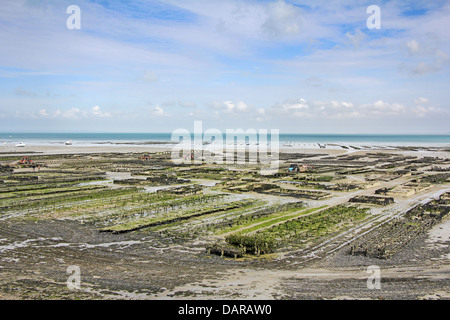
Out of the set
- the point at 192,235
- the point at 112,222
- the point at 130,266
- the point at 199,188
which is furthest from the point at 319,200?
the point at 130,266

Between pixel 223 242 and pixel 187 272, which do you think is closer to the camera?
pixel 187 272

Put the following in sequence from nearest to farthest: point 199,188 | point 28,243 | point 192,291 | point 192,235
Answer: point 192,291, point 28,243, point 192,235, point 199,188

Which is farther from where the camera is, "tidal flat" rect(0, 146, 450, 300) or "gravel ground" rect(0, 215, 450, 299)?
"tidal flat" rect(0, 146, 450, 300)

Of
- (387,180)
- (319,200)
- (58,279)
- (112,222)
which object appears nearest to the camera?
(58,279)

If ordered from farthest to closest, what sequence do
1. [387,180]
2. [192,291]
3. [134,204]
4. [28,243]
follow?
1. [387,180]
2. [134,204]
3. [28,243]
4. [192,291]

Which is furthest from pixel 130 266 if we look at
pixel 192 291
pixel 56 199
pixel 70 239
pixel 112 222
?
pixel 56 199

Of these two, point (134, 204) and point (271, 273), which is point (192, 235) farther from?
point (134, 204)

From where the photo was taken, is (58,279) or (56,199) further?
(56,199)

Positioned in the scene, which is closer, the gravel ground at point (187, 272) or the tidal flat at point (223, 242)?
the gravel ground at point (187, 272)

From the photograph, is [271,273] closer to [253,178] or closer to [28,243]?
[28,243]

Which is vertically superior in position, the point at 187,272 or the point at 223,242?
the point at 223,242
